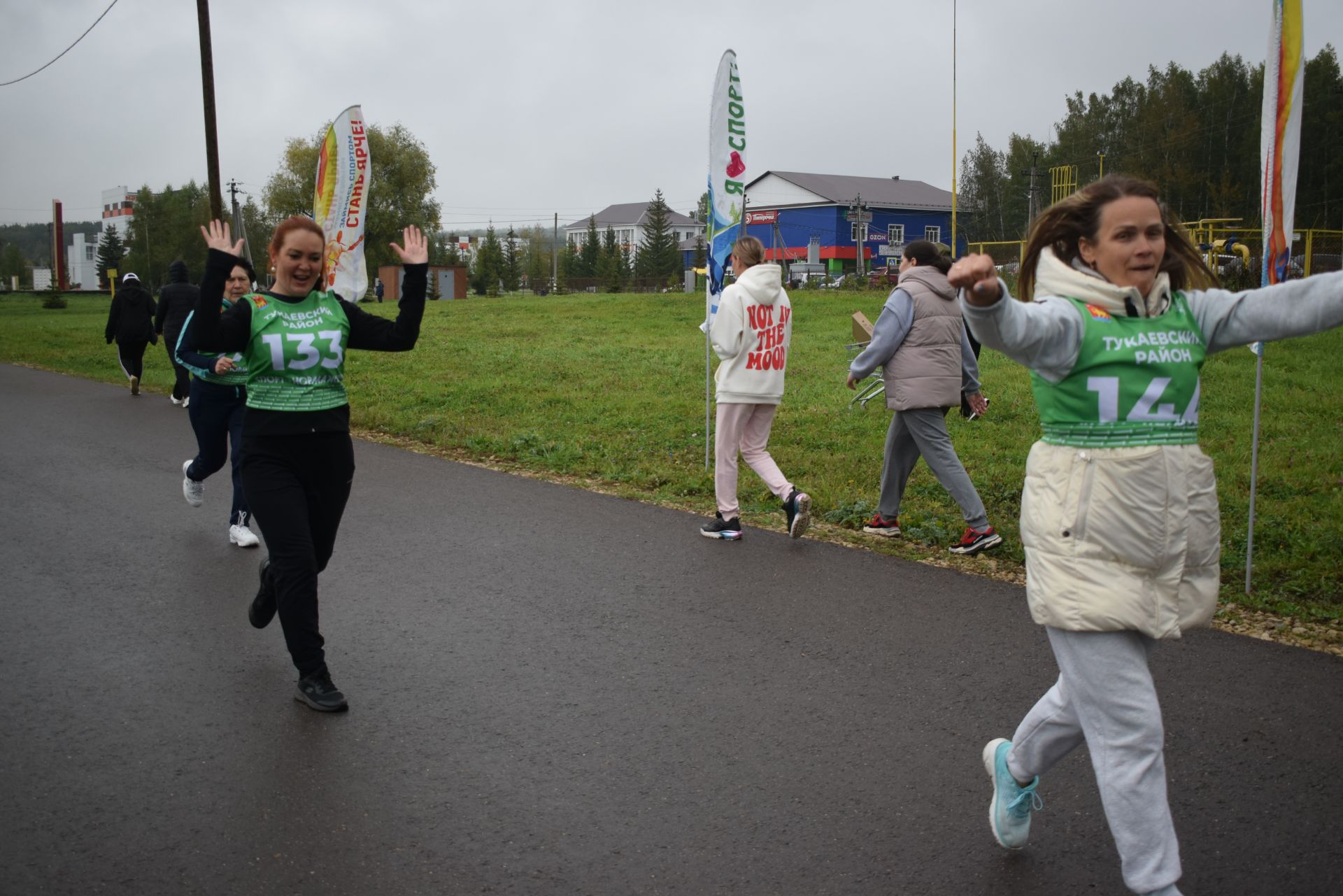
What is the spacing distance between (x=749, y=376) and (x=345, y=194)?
431 centimetres

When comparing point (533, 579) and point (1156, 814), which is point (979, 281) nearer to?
point (1156, 814)

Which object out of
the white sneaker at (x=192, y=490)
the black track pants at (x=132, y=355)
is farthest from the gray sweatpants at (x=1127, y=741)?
the black track pants at (x=132, y=355)

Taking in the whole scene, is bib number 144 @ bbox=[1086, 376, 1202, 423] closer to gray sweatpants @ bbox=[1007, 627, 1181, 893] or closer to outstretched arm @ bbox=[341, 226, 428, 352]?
gray sweatpants @ bbox=[1007, 627, 1181, 893]

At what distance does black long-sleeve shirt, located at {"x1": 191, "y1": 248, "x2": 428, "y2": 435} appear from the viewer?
14.6ft

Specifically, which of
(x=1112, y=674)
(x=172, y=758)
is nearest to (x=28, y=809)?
(x=172, y=758)

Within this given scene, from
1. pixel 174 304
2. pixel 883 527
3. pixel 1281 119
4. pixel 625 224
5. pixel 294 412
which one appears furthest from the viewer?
pixel 625 224

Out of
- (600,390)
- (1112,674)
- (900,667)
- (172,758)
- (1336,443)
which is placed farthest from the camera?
(600,390)

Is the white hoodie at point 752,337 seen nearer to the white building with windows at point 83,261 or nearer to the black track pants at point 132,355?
the black track pants at point 132,355

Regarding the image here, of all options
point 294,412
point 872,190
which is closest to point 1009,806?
point 294,412

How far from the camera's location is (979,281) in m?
2.60

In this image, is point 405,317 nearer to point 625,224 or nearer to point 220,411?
point 220,411

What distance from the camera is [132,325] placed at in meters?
16.7

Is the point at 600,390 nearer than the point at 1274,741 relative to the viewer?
No

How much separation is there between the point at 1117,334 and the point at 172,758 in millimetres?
3494
